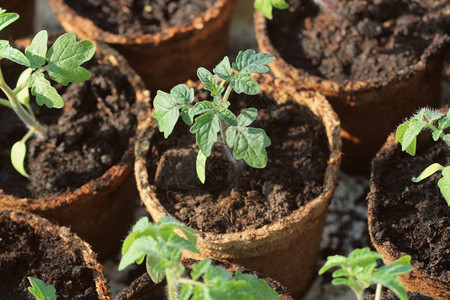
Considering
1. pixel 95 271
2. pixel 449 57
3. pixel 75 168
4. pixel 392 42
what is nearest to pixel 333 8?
pixel 392 42

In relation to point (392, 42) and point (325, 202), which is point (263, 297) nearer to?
point (325, 202)

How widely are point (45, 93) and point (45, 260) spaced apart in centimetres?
50

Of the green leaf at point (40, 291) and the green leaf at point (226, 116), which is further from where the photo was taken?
the green leaf at point (226, 116)

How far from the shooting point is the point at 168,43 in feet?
7.79

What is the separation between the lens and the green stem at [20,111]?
1.79 metres

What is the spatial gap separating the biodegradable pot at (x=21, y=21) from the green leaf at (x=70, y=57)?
1.30 meters

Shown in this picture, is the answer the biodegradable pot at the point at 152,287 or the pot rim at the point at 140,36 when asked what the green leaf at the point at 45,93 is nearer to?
the biodegradable pot at the point at 152,287

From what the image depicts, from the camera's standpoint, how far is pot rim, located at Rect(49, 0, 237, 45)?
233 centimetres

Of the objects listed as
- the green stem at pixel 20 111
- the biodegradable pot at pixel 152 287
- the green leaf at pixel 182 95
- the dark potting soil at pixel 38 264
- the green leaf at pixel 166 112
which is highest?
the green leaf at pixel 182 95

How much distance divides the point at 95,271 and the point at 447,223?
3.27 ft

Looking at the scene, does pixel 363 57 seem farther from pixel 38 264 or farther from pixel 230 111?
pixel 38 264

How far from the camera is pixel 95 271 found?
5.71 ft

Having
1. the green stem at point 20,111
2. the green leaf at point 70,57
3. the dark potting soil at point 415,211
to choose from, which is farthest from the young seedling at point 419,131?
the green stem at point 20,111

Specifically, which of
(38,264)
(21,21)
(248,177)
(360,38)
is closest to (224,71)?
→ (248,177)
